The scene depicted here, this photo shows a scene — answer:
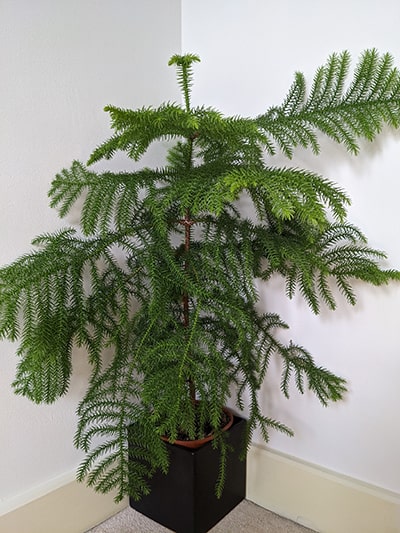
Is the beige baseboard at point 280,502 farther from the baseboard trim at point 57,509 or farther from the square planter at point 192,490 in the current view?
→ the square planter at point 192,490

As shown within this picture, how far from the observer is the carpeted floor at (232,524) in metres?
1.37

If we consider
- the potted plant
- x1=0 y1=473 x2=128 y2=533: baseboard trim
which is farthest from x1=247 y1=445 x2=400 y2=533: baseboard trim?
x1=0 y1=473 x2=128 y2=533: baseboard trim

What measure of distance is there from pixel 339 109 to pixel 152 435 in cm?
86

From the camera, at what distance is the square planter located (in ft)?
4.15

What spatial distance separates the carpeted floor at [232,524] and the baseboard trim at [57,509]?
3 cm

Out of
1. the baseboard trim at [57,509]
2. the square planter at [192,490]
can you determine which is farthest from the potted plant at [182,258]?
the baseboard trim at [57,509]

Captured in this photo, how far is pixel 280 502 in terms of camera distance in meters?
1.44

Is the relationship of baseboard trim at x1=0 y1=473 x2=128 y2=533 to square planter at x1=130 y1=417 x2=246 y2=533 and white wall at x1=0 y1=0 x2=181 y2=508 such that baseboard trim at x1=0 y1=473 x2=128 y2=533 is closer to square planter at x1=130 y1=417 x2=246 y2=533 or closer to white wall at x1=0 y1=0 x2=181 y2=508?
white wall at x1=0 y1=0 x2=181 y2=508

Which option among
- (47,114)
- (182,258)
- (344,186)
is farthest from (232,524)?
(47,114)

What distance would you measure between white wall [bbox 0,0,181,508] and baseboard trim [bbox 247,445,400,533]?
22.6 inches

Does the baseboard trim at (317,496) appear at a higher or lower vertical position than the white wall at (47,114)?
lower

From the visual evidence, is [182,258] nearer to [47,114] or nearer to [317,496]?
[47,114]

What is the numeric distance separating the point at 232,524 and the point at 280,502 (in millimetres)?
162

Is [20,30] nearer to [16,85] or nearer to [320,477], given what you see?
[16,85]
